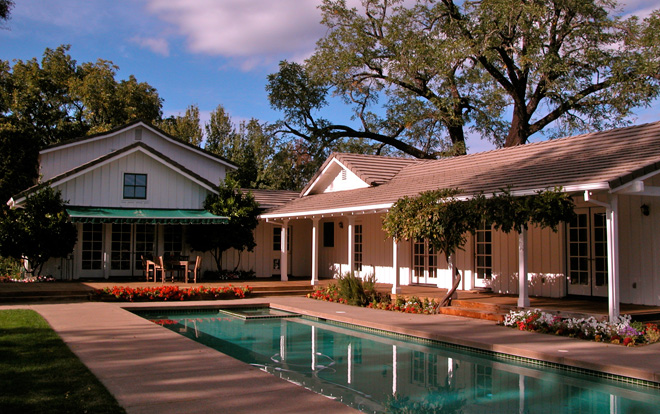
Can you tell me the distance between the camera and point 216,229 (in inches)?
848

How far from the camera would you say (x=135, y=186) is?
2142 cm

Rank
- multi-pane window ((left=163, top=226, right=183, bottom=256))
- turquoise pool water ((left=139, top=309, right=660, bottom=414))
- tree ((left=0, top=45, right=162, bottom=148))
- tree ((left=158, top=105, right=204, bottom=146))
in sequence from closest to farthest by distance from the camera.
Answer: turquoise pool water ((left=139, top=309, right=660, bottom=414)) → multi-pane window ((left=163, top=226, right=183, bottom=256)) → tree ((left=0, top=45, right=162, bottom=148)) → tree ((left=158, top=105, right=204, bottom=146))

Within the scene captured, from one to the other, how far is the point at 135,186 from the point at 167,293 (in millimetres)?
6419

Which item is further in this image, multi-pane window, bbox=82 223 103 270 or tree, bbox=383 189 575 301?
multi-pane window, bbox=82 223 103 270

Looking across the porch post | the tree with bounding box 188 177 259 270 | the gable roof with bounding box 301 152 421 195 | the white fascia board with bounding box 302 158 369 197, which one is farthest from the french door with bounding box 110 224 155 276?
the porch post

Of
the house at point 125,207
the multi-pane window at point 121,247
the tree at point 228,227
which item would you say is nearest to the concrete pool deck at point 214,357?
the house at point 125,207

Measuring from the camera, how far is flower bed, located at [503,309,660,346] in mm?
10016

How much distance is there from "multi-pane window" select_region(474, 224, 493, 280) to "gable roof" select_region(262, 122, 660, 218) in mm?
1686

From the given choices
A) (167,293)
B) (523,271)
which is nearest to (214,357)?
(523,271)

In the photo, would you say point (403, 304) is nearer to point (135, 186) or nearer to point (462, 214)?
point (462, 214)

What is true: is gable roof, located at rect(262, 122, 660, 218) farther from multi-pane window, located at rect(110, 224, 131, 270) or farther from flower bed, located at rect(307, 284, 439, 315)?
multi-pane window, located at rect(110, 224, 131, 270)

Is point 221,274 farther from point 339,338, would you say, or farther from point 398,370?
point 398,370

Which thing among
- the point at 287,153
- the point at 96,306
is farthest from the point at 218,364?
the point at 287,153

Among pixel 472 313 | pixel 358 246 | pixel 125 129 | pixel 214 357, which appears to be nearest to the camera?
pixel 214 357
